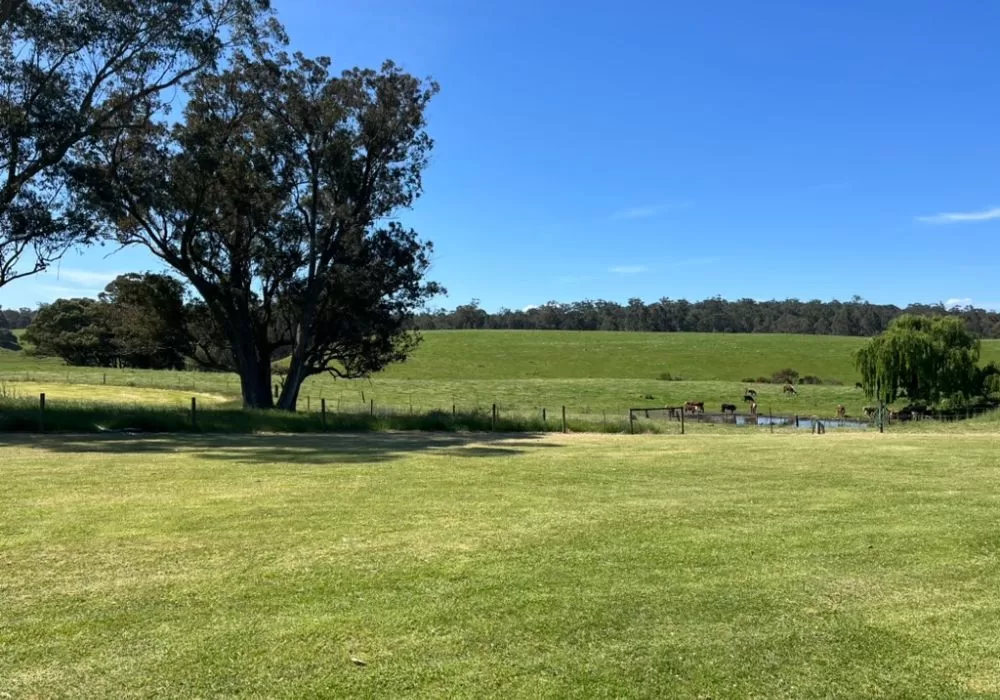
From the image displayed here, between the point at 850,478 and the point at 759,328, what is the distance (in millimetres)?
173020

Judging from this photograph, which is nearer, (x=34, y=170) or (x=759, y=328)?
(x=34, y=170)

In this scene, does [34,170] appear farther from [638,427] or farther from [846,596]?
[846,596]

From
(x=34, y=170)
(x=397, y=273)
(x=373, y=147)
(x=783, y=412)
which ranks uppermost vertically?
(x=373, y=147)

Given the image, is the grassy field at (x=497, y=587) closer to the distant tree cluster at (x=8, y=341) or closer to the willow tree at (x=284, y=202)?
the willow tree at (x=284, y=202)

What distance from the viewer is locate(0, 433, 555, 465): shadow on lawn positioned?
49.7ft

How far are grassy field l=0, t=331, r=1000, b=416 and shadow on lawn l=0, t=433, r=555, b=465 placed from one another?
74.9 ft

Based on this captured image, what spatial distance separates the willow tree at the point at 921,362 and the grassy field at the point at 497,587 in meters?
44.4

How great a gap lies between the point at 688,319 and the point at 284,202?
5908 inches

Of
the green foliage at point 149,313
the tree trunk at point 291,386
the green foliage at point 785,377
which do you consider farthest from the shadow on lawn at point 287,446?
the green foliage at point 785,377

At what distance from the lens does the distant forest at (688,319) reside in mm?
167000

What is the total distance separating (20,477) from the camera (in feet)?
35.9

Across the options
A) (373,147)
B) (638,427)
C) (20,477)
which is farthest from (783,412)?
(20,477)

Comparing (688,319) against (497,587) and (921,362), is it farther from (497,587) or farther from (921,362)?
(497,587)

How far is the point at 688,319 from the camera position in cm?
17288
